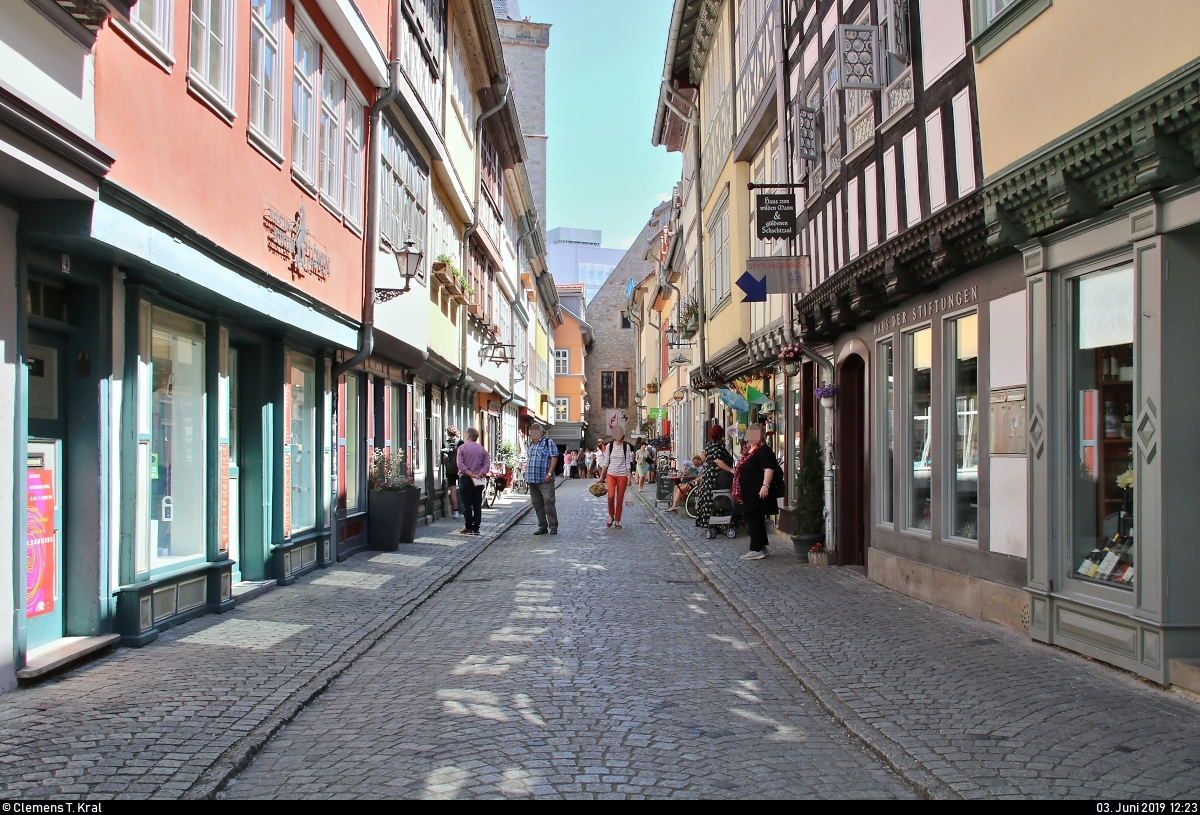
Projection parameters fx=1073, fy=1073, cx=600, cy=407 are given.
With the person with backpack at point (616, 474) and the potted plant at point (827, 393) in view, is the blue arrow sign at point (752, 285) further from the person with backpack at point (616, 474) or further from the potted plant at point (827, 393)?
the person with backpack at point (616, 474)

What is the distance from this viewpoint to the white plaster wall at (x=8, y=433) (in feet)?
19.3

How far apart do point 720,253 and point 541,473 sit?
7.38m

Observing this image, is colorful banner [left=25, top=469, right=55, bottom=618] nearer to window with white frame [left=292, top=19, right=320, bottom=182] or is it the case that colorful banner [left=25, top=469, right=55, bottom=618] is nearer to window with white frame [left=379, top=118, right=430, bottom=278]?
window with white frame [left=292, top=19, right=320, bottom=182]

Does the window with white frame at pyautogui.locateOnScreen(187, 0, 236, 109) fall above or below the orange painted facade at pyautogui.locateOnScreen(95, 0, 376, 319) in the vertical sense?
above

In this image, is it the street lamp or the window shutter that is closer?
the window shutter

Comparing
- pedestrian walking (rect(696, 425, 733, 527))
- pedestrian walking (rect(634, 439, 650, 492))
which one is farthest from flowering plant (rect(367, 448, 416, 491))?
pedestrian walking (rect(634, 439, 650, 492))

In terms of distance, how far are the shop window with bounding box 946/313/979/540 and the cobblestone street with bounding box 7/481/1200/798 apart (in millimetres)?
892

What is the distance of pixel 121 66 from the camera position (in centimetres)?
686

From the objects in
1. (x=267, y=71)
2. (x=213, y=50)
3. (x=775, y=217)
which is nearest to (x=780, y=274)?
(x=775, y=217)

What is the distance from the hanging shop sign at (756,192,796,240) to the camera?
14.1m

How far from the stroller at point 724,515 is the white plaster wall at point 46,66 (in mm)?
11992

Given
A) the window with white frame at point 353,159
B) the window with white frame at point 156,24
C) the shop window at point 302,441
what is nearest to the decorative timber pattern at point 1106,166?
the window with white frame at point 156,24

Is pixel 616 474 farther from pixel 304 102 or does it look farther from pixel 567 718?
pixel 567 718
